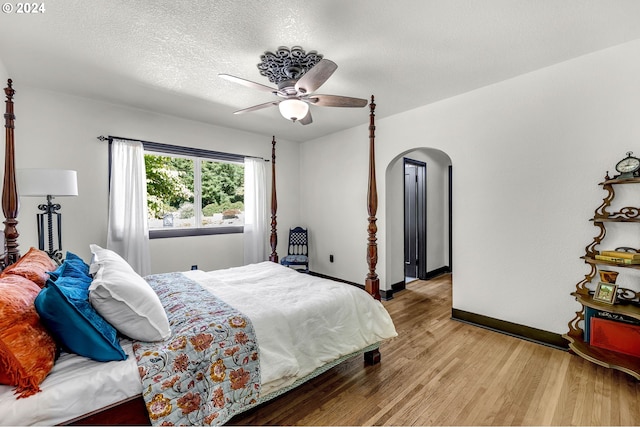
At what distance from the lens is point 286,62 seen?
2.30 metres

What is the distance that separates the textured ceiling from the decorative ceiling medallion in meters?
0.06

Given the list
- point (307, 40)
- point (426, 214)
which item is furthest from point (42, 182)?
point (426, 214)

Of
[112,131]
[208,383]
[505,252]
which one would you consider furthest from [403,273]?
[112,131]

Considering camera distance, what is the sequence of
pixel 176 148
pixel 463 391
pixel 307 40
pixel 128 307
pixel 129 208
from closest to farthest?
pixel 128 307 < pixel 463 391 < pixel 307 40 < pixel 129 208 < pixel 176 148

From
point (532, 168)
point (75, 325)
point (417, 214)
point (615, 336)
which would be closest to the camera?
point (75, 325)

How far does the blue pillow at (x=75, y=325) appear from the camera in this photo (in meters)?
1.18

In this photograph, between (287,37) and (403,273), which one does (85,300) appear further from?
(403,273)

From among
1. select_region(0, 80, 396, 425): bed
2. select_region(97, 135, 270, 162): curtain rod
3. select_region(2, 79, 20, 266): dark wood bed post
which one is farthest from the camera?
select_region(97, 135, 270, 162): curtain rod

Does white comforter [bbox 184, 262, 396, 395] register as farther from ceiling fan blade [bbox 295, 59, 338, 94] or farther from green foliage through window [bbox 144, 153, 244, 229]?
green foliage through window [bbox 144, 153, 244, 229]

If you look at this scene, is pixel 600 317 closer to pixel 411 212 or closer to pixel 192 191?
pixel 411 212

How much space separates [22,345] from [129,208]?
104 inches

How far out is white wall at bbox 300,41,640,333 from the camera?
2.29m

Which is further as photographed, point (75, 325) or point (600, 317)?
point (600, 317)

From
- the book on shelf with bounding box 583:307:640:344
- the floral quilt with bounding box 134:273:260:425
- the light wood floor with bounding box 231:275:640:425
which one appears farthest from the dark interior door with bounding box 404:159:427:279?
the floral quilt with bounding box 134:273:260:425
